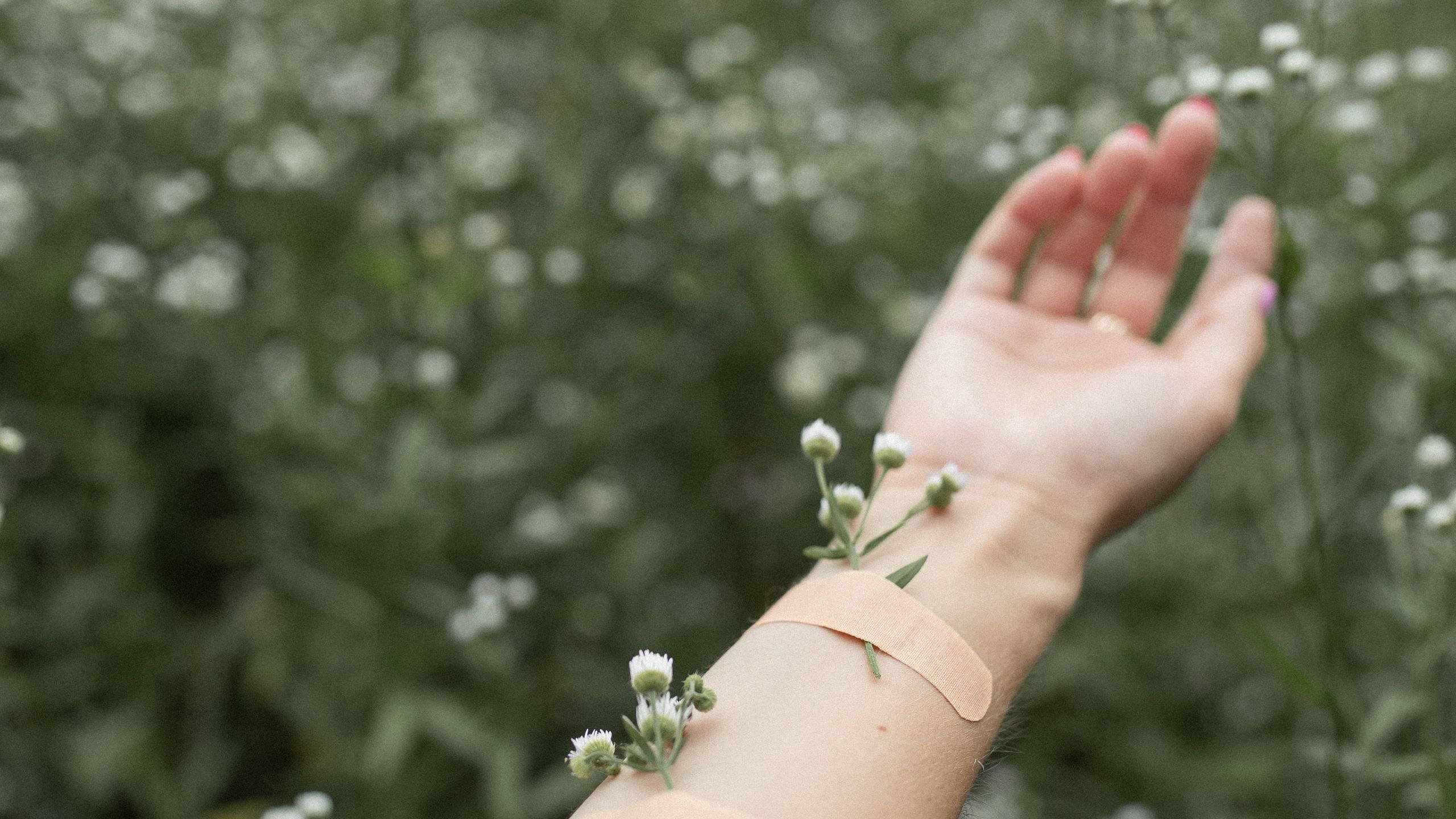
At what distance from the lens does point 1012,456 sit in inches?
54.6

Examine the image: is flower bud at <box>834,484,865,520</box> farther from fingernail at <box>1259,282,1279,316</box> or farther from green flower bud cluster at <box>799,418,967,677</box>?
fingernail at <box>1259,282,1279,316</box>

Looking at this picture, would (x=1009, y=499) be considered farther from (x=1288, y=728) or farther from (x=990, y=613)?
(x=1288, y=728)

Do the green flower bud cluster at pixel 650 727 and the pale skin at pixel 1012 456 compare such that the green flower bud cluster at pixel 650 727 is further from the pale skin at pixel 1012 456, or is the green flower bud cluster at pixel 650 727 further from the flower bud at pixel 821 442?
the flower bud at pixel 821 442

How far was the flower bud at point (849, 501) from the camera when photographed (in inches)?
45.5

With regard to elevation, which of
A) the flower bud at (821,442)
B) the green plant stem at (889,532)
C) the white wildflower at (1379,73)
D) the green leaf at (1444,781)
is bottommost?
the green leaf at (1444,781)

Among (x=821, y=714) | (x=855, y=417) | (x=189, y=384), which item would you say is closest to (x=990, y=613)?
(x=821, y=714)

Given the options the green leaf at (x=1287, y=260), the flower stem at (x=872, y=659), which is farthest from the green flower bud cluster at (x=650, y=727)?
the green leaf at (x=1287, y=260)

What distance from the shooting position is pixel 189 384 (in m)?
2.49

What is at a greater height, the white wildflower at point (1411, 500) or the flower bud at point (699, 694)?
the flower bud at point (699, 694)

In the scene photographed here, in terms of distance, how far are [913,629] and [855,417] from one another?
48.8 inches

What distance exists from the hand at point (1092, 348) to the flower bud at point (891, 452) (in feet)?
0.59

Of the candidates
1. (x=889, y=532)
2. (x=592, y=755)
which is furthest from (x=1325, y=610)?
(x=592, y=755)

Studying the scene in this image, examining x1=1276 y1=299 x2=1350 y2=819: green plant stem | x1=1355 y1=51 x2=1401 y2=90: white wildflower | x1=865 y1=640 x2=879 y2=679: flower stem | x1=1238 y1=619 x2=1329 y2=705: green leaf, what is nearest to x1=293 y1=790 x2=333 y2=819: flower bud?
x1=865 y1=640 x2=879 y2=679: flower stem

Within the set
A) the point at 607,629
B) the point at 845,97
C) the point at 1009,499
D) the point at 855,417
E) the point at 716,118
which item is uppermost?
the point at 845,97
